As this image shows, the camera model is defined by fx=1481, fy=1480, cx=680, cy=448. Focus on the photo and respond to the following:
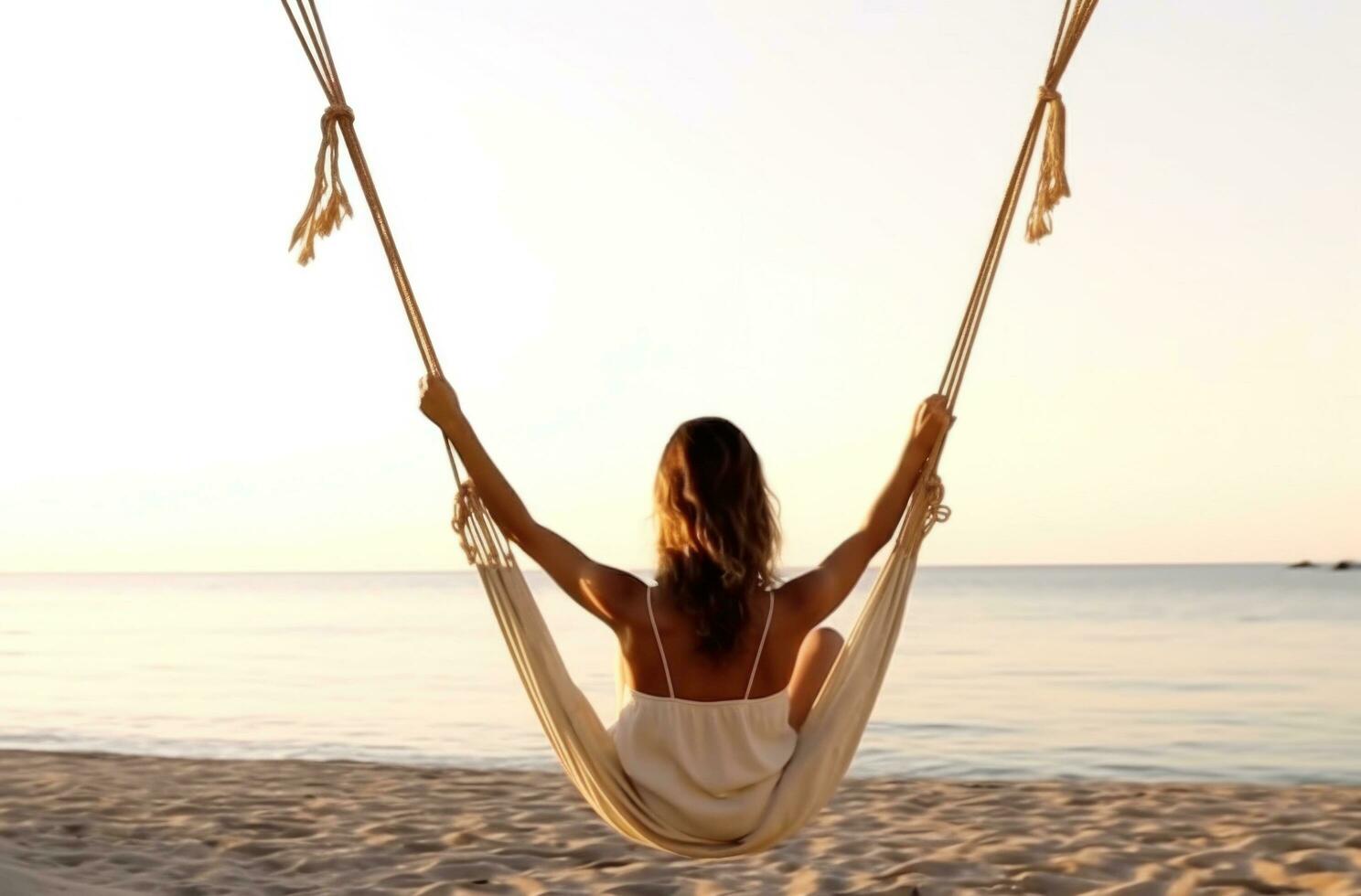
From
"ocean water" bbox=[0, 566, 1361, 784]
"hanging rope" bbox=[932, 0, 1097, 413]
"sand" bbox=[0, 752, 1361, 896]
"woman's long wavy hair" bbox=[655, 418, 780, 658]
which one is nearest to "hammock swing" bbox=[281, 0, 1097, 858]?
"hanging rope" bbox=[932, 0, 1097, 413]

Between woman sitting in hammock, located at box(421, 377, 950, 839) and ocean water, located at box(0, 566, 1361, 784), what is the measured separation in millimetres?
4583

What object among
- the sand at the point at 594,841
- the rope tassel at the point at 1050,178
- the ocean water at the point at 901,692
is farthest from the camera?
the ocean water at the point at 901,692

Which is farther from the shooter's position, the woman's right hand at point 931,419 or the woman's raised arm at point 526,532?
the woman's right hand at point 931,419

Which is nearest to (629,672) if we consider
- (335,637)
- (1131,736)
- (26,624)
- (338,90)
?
(338,90)

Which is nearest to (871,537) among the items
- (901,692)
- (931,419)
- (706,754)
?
(931,419)

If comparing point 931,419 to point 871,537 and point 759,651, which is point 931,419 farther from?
point 759,651

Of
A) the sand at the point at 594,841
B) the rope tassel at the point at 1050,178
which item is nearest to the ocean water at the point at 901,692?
the sand at the point at 594,841

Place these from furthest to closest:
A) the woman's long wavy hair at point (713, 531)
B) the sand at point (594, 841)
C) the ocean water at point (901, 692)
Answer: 1. the ocean water at point (901, 692)
2. the sand at point (594, 841)
3. the woman's long wavy hair at point (713, 531)

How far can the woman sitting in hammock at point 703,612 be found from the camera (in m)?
2.40

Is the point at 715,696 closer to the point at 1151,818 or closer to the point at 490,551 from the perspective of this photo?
the point at 490,551

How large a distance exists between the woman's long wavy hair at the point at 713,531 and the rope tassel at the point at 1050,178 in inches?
33.2

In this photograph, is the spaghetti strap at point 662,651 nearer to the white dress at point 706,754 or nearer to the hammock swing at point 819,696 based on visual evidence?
the white dress at point 706,754

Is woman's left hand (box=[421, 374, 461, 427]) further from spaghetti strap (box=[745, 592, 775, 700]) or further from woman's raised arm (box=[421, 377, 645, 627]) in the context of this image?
spaghetti strap (box=[745, 592, 775, 700])

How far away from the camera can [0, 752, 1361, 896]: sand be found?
13.3ft
